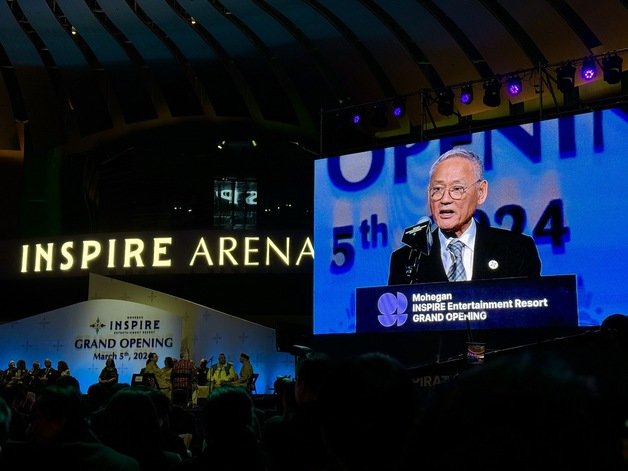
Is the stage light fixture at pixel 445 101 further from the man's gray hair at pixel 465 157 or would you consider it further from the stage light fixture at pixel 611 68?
the stage light fixture at pixel 611 68

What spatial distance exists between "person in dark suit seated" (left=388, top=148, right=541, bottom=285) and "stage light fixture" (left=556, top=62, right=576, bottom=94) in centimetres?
217

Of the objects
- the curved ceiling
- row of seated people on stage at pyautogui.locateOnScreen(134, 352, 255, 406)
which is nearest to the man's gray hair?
the curved ceiling

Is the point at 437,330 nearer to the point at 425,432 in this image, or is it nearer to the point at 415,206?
the point at 415,206

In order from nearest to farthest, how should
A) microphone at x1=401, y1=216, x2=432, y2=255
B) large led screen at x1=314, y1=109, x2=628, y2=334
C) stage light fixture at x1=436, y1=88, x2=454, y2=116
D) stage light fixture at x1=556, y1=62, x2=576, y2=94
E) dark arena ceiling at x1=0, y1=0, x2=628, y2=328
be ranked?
large led screen at x1=314, y1=109, x2=628, y2=334
microphone at x1=401, y1=216, x2=432, y2=255
stage light fixture at x1=556, y1=62, x2=576, y2=94
stage light fixture at x1=436, y1=88, x2=454, y2=116
dark arena ceiling at x1=0, y1=0, x2=628, y2=328

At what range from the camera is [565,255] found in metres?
11.7

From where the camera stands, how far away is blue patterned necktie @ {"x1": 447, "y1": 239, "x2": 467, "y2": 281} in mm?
12555

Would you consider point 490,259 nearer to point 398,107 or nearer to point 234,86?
point 398,107

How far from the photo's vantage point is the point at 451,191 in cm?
1285

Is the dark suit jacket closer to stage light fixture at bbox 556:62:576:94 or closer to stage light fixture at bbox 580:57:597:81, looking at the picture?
stage light fixture at bbox 556:62:576:94

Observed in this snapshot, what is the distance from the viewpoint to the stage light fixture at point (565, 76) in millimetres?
13547

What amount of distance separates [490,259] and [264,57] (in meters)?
10.1

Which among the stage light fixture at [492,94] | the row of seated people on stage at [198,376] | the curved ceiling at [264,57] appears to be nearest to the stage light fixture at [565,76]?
the stage light fixture at [492,94]

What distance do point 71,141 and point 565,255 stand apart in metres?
15.6

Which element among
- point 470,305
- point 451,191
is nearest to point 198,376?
point 470,305
